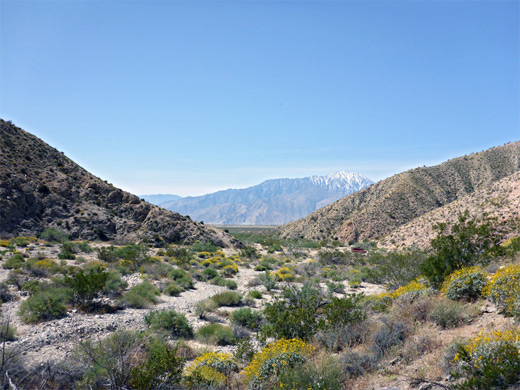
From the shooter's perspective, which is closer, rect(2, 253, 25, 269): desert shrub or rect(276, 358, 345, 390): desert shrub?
rect(276, 358, 345, 390): desert shrub

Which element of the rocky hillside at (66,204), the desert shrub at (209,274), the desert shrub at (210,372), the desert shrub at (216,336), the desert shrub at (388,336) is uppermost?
the rocky hillside at (66,204)

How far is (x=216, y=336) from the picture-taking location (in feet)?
30.7

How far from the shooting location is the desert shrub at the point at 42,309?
975cm

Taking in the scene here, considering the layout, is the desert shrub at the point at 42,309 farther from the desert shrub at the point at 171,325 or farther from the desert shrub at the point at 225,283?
the desert shrub at the point at 225,283

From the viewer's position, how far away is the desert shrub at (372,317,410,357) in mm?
6633

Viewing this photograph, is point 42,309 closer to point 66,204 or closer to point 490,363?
point 490,363

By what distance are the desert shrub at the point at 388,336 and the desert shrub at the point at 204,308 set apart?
7033 mm

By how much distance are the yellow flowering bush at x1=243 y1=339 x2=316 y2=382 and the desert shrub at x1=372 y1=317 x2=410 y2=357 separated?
1.46 m

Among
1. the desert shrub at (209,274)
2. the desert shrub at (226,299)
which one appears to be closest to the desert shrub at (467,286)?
the desert shrub at (226,299)

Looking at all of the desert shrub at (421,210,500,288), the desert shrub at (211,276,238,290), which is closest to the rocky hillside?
the desert shrub at (211,276,238,290)

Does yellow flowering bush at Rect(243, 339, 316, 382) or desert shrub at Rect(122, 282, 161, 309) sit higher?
yellow flowering bush at Rect(243, 339, 316, 382)

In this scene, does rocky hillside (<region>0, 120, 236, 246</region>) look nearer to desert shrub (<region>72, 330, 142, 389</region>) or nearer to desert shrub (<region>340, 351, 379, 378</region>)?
desert shrub (<region>72, 330, 142, 389</region>)

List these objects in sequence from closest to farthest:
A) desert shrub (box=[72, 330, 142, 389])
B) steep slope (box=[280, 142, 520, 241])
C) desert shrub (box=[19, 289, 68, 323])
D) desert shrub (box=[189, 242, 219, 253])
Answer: desert shrub (box=[72, 330, 142, 389]), desert shrub (box=[19, 289, 68, 323]), desert shrub (box=[189, 242, 219, 253]), steep slope (box=[280, 142, 520, 241])

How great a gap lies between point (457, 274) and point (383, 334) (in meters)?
4.49
